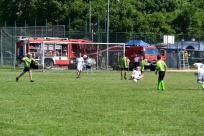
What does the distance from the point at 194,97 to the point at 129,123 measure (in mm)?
8157

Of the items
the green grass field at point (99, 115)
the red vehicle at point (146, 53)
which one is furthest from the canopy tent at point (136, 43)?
the green grass field at point (99, 115)

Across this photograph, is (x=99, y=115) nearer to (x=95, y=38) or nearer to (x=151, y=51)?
(x=151, y=51)

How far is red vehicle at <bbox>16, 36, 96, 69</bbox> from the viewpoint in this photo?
183 ft

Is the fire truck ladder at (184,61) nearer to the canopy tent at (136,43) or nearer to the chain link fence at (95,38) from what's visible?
the chain link fence at (95,38)

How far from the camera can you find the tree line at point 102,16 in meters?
75.2

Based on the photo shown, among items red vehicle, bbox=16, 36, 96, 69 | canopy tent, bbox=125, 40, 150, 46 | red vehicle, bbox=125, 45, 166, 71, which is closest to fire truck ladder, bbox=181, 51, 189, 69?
canopy tent, bbox=125, 40, 150, 46

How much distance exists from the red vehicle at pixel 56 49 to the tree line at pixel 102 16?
11635mm

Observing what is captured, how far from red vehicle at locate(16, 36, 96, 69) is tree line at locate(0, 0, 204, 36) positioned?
1163 centimetres

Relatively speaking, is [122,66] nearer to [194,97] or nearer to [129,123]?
[194,97]

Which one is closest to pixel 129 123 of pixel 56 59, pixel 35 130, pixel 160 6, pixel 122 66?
pixel 35 130

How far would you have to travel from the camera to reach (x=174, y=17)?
8462 cm

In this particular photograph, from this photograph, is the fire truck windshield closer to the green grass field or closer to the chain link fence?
the chain link fence

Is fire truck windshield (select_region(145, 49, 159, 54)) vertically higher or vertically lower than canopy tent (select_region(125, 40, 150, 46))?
lower

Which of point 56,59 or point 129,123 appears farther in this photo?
point 56,59
